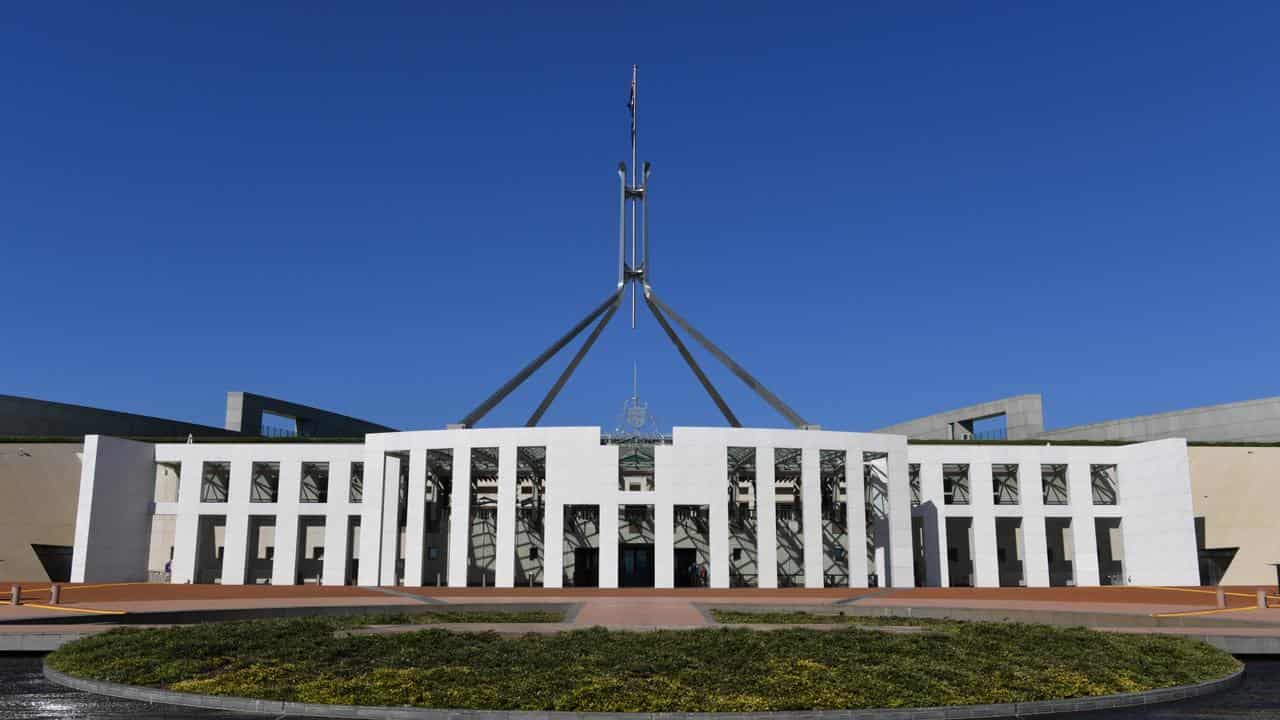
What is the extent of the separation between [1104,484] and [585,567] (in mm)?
23958

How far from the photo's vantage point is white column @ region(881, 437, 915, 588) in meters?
37.5

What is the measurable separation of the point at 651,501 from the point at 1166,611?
17308 mm

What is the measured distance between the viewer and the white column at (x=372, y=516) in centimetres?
3806

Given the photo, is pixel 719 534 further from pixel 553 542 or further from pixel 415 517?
pixel 415 517

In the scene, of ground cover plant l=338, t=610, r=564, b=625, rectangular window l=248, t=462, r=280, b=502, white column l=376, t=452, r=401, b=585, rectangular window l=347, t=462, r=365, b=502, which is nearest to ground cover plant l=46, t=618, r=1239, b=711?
ground cover plant l=338, t=610, r=564, b=625

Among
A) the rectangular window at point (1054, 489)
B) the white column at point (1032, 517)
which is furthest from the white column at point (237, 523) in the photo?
the rectangular window at point (1054, 489)

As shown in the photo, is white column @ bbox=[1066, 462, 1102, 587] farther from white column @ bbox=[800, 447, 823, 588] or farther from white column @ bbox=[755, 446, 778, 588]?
white column @ bbox=[755, 446, 778, 588]

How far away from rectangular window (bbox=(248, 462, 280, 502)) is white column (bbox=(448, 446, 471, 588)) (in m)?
11.7

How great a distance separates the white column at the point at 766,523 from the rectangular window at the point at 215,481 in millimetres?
23191

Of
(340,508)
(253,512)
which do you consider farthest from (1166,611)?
(253,512)

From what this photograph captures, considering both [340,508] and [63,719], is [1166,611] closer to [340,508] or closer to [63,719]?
[63,719]

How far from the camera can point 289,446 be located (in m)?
41.7

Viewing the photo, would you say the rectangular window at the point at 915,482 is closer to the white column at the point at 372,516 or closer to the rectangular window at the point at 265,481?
the white column at the point at 372,516

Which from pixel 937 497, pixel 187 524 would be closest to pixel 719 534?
pixel 937 497
